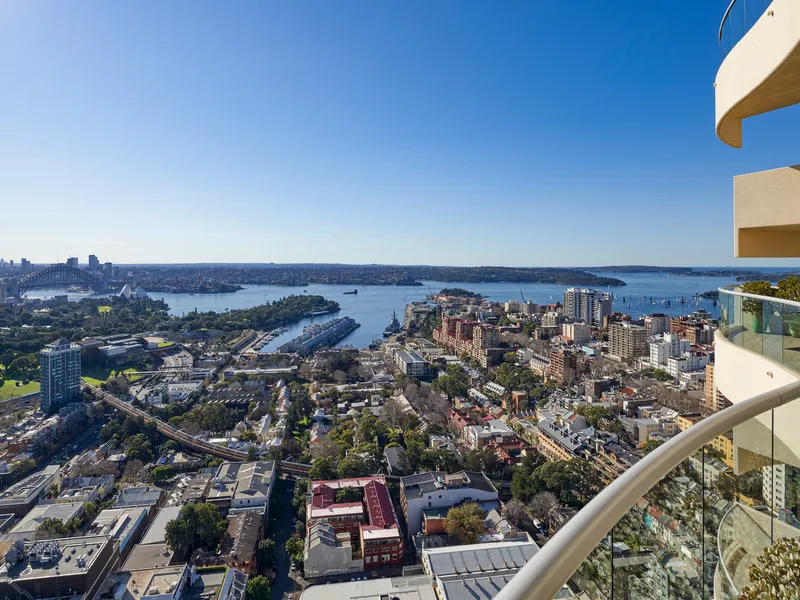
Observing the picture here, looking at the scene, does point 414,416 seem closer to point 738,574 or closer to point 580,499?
point 580,499

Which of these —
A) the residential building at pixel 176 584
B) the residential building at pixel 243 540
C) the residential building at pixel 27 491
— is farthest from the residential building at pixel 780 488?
the residential building at pixel 27 491

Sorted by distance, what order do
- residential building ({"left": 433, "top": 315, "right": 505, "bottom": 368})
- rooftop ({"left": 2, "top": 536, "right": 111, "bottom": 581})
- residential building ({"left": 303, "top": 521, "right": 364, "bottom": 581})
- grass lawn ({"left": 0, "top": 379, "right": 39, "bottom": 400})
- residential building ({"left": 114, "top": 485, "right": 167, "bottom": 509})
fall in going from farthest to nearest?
residential building ({"left": 433, "top": 315, "right": 505, "bottom": 368})
grass lawn ({"left": 0, "top": 379, "right": 39, "bottom": 400})
residential building ({"left": 114, "top": 485, "right": 167, "bottom": 509})
residential building ({"left": 303, "top": 521, "right": 364, "bottom": 581})
rooftop ({"left": 2, "top": 536, "right": 111, "bottom": 581})

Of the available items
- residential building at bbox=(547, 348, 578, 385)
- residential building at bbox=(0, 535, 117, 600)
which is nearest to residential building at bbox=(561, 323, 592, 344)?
residential building at bbox=(547, 348, 578, 385)

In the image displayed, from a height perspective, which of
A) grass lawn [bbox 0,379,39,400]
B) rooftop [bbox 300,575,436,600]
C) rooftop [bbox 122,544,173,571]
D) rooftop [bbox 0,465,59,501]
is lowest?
rooftop [bbox 122,544,173,571]

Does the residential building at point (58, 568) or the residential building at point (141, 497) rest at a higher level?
the residential building at point (58, 568)

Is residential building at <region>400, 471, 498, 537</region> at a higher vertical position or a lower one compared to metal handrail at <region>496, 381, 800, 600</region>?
lower

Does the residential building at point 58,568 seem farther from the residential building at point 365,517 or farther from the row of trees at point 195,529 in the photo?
the residential building at point 365,517

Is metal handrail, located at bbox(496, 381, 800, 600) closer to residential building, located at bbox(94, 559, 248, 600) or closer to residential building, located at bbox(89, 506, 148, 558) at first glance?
residential building, located at bbox(94, 559, 248, 600)

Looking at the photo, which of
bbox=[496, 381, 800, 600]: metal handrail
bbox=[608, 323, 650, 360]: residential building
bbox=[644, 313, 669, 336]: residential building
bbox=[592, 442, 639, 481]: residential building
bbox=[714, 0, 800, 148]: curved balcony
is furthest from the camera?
bbox=[644, 313, 669, 336]: residential building
